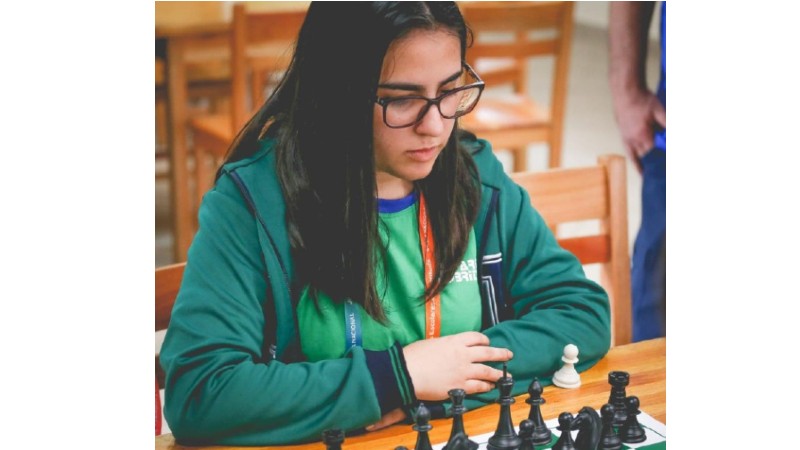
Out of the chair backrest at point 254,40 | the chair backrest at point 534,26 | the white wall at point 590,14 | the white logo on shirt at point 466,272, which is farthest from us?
the white wall at point 590,14

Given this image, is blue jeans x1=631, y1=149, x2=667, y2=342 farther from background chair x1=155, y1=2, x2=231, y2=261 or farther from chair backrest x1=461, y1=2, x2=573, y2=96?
chair backrest x1=461, y1=2, x2=573, y2=96

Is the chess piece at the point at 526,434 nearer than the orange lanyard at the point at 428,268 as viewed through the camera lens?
Yes

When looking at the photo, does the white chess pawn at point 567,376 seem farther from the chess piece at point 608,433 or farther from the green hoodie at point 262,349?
the chess piece at point 608,433

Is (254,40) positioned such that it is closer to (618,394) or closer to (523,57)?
(523,57)

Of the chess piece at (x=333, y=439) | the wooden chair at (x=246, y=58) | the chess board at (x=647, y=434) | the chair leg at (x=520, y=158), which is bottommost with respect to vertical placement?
the chess board at (x=647, y=434)

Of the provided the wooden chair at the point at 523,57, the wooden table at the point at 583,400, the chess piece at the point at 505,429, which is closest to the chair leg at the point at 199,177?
the wooden table at the point at 583,400

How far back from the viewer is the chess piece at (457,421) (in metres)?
1.33

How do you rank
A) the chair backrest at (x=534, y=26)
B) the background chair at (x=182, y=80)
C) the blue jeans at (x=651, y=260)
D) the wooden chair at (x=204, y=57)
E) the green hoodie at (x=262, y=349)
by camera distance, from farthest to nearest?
the chair backrest at (x=534, y=26), the wooden chair at (x=204, y=57), the blue jeans at (x=651, y=260), the background chair at (x=182, y=80), the green hoodie at (x=262, y=349)

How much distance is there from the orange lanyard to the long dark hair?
1 cm

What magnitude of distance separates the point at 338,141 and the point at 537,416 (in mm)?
491

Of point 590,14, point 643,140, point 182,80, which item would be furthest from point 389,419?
point 590,14

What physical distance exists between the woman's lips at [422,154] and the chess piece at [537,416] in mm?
357
